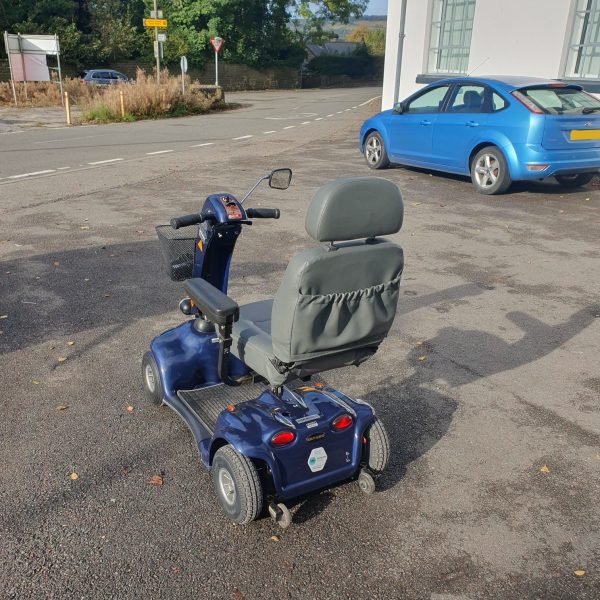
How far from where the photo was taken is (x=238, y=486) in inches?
106

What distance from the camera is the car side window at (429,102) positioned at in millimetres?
10320

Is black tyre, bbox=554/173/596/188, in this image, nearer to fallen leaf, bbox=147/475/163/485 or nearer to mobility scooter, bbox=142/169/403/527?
mobility scooter, bbox=142/169/403/527

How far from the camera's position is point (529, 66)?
42.4ft

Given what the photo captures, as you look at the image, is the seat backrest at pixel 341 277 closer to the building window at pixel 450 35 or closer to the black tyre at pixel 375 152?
the black tyre at pixel 375 152

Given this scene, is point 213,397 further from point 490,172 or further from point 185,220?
point 490,172

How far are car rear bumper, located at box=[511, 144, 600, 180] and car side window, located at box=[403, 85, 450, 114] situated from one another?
6.49ft

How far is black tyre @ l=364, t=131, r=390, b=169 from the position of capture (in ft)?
38.1

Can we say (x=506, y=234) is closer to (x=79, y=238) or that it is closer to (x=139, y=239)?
(x=139, y=239)

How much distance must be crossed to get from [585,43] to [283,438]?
12281mm

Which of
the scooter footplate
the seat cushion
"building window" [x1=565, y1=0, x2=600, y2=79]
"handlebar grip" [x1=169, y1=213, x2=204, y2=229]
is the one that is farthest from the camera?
"building window" [x1=565, y1=0, x2=600, y2=79]

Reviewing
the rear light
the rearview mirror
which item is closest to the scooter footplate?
the rearview mirror

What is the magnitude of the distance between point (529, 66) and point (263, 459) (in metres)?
12.5

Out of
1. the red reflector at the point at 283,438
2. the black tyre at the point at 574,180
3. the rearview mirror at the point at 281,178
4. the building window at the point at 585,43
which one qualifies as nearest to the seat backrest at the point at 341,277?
the red reflector at the point at 283,438

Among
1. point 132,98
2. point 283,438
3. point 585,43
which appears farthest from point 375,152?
point 132,98
